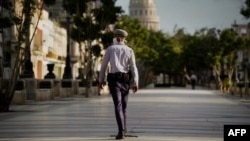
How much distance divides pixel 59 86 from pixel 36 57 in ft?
98.7

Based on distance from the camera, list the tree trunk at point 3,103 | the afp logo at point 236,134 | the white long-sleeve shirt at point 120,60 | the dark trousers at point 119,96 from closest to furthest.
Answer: the afp logo at point 236,134
the dark trousers at point 119,96
the white long-sleeve shirt at point 120,60
the tree trunk at point 3,103

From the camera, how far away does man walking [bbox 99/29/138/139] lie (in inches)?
556

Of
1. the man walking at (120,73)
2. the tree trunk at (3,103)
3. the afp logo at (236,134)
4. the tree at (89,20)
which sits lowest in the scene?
the tree trunk at (3,103)

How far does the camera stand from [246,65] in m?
68.5

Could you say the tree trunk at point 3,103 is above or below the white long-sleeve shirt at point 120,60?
below

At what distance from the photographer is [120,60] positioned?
14.4m

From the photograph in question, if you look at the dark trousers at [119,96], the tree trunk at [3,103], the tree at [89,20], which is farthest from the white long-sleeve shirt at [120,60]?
the tree at [89,20]

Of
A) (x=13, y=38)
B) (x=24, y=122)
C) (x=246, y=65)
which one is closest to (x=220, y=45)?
(x=246, y=65)

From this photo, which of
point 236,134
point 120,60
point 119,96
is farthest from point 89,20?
point 236,134

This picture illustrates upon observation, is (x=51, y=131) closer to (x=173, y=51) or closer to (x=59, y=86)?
(x=59, y=86)

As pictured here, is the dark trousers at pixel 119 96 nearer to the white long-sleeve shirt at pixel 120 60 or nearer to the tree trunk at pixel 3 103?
the white long-sleeve shirt at pixel 120 60

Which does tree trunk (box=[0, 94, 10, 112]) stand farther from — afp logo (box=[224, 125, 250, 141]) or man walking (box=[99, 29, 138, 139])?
afp logo (box=[224, 125, 250, 141])

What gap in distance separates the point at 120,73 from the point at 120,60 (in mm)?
280

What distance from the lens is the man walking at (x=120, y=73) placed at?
1412cm
